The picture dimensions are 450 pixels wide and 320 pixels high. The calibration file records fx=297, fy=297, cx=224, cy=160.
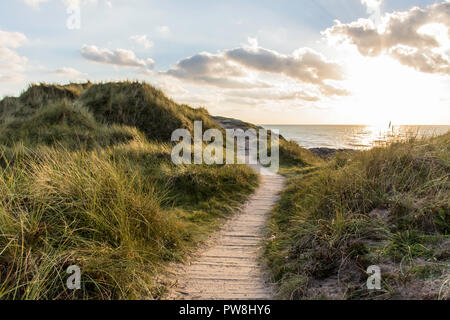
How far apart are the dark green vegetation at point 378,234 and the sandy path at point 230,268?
379mm

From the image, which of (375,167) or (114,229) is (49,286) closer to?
(114,229)

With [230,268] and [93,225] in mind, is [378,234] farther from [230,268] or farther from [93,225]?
[93,225]

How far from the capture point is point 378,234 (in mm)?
4867

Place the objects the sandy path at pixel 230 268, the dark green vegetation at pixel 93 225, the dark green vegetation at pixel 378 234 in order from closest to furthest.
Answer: the dark green vegetation at pixel 93 225, the dark green vegetation at pixel 378 234, the sandy path at pixel 230 268

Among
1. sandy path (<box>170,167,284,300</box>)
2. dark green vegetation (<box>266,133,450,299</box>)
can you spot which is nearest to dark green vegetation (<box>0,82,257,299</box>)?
sandy path (<box>170,167,284,300</box>)

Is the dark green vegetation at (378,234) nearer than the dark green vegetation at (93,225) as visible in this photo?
No

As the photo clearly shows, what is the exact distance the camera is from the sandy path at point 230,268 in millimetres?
4531

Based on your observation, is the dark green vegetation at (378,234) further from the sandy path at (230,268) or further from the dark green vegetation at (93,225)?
the dark green vegetation at (93,225)

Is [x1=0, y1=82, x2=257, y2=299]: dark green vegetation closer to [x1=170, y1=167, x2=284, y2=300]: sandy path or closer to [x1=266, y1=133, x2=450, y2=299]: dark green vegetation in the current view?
[x1=170, y1=167, x2=284, y2=300]: sandy path

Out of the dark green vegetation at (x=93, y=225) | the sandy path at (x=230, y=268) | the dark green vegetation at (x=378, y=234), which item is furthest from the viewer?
the sandy path at (x=230, y=268)

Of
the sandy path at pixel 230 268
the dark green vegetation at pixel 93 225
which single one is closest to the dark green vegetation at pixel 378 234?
the sandy path at pixel 230 268

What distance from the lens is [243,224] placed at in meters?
8.27
